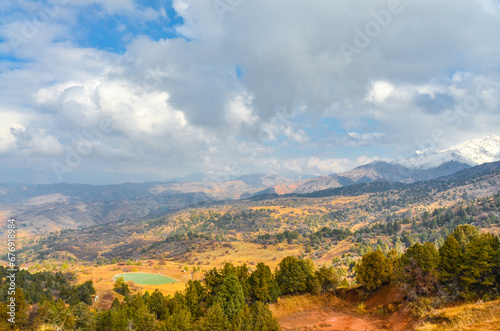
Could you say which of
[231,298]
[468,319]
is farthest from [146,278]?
[468,319]

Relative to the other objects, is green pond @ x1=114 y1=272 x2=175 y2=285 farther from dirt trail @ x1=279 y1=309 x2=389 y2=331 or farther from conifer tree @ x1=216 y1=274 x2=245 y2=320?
dirt trail @ x1=279 y1=309 x2=389 y2=331

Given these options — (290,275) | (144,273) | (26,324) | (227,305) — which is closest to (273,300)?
(290,275)

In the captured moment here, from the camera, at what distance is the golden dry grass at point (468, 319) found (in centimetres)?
1980

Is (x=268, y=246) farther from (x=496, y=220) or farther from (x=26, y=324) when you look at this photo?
(x=26, y=324)

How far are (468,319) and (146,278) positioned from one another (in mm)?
115735

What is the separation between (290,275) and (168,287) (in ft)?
195

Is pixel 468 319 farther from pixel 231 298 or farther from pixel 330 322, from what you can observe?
pixel 231 298

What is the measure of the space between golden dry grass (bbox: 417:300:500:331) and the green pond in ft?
328

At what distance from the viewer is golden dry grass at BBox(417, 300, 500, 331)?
1980 cm

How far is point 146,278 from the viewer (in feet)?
372

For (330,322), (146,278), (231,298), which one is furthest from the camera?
(146,278)

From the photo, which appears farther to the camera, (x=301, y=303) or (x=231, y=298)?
(x=301, y=303)

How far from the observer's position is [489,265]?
28.8 meters

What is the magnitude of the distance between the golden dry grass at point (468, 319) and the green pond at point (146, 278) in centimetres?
9996
